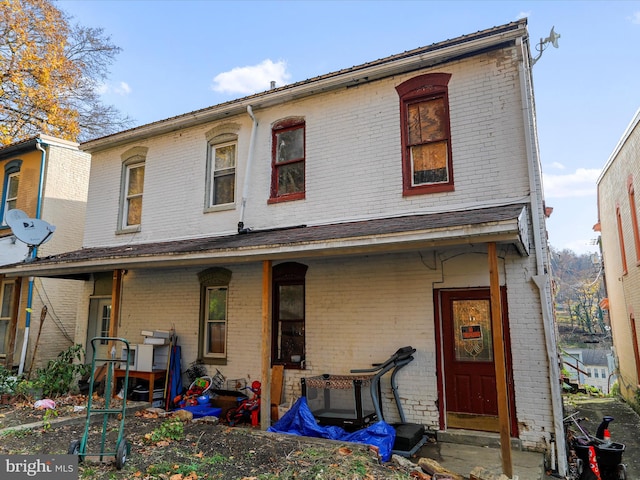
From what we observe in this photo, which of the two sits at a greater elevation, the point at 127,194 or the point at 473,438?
the point at 127,194

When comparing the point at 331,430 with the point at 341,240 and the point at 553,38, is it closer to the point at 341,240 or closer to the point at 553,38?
the point at 341,240

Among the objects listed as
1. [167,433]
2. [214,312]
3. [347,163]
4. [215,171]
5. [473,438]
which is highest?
[215,171]

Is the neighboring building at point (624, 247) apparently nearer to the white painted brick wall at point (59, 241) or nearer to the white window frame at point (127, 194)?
the white window frame at point (127, 194)

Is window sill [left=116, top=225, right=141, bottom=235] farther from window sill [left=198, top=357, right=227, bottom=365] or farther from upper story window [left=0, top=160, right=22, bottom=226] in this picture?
upper story window [left=0, top=160, right=22, bottom=226]

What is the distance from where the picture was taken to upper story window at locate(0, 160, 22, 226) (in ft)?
Result: 46.3

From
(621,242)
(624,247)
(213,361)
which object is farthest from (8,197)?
(621,242)

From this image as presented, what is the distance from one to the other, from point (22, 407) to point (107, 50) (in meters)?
18.2

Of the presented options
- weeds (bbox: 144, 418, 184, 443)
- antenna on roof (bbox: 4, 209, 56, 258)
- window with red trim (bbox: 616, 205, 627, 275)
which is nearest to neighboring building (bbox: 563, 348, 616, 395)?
window with red trim (bbox: 616, 205, 627, 275)

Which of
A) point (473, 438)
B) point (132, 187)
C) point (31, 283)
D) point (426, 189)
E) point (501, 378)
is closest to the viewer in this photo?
point (501, 378)

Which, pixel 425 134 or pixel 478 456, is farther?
pixel 425 134

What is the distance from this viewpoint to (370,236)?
6086 millimetres

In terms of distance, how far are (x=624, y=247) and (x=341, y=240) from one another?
11.0m

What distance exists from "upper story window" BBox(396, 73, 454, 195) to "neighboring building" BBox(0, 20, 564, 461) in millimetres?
30
